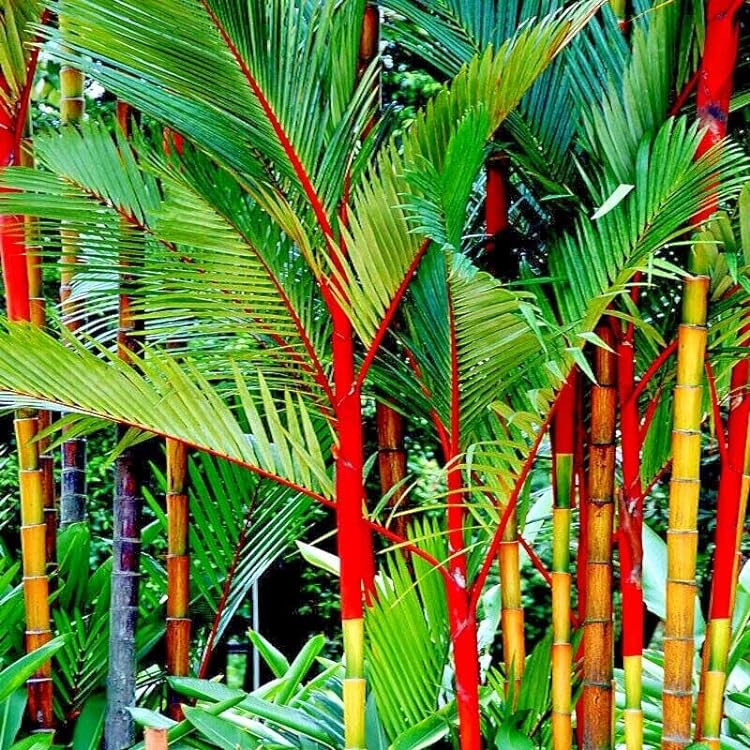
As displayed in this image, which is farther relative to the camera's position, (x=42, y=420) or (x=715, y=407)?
(x=42, y=420)

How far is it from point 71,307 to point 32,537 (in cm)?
34

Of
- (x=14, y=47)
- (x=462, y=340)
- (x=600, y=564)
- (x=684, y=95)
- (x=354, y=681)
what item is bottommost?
(x=354, y=681)

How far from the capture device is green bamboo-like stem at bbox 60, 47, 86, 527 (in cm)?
141

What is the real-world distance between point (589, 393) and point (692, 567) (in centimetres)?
25

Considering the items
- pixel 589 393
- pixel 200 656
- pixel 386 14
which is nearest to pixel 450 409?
pixel 589 393

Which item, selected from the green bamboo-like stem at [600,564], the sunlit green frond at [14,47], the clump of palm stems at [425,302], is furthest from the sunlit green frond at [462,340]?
the sunlit green frond at [14,47]

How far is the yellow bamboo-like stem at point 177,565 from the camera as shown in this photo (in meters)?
1.38

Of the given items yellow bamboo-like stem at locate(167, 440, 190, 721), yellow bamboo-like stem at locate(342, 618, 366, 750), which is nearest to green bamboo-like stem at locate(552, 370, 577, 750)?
yellow bamboo-like stem at locate(342, 618, 366, 750)

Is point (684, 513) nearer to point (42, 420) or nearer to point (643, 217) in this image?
point (643, 217)

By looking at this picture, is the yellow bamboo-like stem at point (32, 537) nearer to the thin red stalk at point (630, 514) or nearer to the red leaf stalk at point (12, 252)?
the red leaf stalk at point (12, 252)

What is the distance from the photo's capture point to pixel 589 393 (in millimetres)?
1248

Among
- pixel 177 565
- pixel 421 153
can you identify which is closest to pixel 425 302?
pixel 421 153

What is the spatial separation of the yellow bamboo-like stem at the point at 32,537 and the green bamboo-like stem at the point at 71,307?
2.3 inches

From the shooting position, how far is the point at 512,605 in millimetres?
1245
